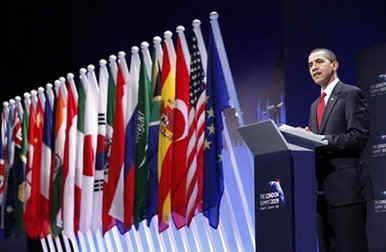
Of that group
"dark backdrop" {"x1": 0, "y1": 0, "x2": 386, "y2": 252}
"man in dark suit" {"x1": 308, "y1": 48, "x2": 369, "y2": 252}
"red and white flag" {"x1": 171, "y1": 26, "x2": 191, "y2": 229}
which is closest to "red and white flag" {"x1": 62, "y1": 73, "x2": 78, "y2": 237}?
"dark backdrop" {"x1": 0, "y1": 0, "x2": 386, "y2": 252}

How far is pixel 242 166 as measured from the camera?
742 cm

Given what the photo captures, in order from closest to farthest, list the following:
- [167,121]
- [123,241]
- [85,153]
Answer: [167,121], [85,153], [123,241]

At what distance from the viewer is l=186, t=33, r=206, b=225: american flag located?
682 cm

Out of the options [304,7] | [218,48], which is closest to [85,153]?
[218,48]

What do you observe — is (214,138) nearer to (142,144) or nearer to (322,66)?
(142,144)

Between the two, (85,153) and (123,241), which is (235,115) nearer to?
(85,153)

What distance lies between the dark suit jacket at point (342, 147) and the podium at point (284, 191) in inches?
8.6

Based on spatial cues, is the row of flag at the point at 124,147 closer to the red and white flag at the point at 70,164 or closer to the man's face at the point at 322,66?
the red and white flag at the point at 70,164

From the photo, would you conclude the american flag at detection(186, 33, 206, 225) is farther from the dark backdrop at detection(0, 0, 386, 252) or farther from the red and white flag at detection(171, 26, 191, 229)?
the dark backdrop at detection(0, 0, 386, 252)

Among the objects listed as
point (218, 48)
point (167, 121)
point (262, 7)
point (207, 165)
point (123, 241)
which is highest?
point (262, 7)

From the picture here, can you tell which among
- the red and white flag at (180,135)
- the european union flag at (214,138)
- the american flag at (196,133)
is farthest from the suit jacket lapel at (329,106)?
the red and white flag at (180,135)

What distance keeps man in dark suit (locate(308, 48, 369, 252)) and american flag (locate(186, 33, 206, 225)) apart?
74.4 inches

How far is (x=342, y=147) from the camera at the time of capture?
15.6 ft

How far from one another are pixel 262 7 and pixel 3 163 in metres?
3.61
